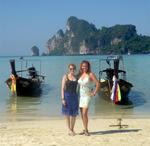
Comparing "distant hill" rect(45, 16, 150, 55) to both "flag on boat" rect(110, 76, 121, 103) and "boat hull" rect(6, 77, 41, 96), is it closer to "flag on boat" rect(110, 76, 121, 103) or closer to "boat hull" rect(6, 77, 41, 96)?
"boat hull" rect(6, 77, 41, 96)

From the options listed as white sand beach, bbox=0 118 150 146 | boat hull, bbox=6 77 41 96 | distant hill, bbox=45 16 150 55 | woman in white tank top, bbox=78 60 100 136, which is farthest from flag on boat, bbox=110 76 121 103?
distant hill, bbox=45 16 150 55

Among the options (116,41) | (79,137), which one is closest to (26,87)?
(79,137)

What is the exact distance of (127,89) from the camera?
22.0m

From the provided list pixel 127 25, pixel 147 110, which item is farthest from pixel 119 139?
pixel 127 25

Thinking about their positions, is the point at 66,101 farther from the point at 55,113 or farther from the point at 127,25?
the point at 127,25

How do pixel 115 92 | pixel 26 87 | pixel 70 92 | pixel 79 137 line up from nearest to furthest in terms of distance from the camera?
pixel 70 92 → pixel 79 137 → pixel 115 92 → pixel 26 87

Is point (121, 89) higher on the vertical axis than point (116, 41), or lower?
lower

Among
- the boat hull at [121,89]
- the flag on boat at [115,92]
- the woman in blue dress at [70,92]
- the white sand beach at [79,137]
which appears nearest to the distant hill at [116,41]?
the boat hull at [121,89]

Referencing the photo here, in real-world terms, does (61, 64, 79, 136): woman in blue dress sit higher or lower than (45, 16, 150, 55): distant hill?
lower

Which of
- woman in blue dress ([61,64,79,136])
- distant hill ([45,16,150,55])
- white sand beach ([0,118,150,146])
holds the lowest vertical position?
white sand beach ([0,118,150,146])

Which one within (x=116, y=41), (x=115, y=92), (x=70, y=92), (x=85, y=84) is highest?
(x=116, y=41)

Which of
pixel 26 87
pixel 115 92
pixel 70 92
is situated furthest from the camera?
pixel 26 87

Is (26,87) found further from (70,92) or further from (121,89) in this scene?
(70,92)

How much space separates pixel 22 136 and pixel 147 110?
10.3 m
